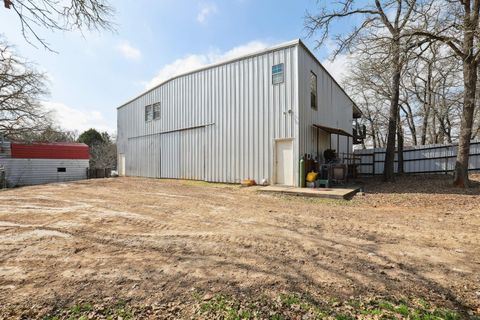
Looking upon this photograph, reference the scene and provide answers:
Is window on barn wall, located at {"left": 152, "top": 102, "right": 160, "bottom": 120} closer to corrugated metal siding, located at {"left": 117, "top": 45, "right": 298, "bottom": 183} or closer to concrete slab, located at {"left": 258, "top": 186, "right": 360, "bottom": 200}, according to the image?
corrugated metal siding, located at {"left": 117, "top": 45, "right": 298, "bottom": 183}

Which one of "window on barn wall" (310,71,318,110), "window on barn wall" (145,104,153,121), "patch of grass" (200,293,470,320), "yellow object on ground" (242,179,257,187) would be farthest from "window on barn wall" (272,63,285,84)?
"window on barn wall" (145,104,153,121)

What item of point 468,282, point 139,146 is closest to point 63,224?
point 468,282

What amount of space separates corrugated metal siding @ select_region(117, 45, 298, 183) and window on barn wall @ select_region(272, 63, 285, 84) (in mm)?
184

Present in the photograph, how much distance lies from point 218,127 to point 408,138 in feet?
88.0

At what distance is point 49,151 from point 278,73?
19002mm

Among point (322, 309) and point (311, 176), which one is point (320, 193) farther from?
point (322, 309)

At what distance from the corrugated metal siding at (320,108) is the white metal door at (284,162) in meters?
0.51

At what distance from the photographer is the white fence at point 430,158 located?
1403 centimetres

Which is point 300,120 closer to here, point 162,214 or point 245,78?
point 245,78

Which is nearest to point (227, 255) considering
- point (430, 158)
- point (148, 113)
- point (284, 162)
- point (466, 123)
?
point (284, 162)

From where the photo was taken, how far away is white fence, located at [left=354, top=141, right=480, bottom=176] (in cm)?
1403

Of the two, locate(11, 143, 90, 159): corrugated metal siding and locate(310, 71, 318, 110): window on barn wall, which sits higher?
locate(310, 71, 318, 110): window on barn wall

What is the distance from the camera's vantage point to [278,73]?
10508 mm

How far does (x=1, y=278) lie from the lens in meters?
2.65
